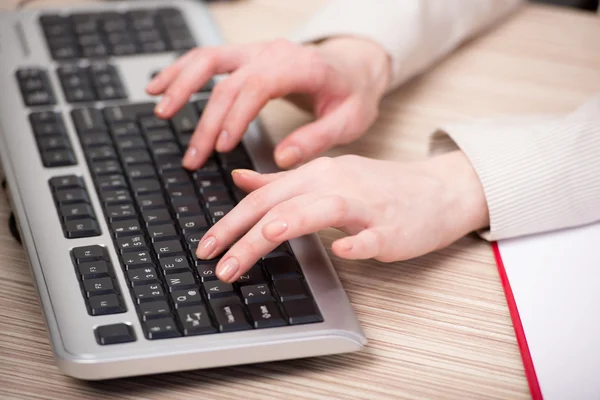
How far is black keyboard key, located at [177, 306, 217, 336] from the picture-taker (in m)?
0.50

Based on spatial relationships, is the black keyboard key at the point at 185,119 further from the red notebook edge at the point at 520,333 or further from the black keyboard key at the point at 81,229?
the red notebook edge at the point at 520,333

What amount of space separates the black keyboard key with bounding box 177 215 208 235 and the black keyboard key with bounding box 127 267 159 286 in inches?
2.1

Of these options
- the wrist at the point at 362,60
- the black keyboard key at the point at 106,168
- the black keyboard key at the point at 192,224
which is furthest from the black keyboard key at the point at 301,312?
the wrist at the point at 362,60

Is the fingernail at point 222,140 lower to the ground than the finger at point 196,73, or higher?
lower

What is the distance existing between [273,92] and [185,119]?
3.5 inches

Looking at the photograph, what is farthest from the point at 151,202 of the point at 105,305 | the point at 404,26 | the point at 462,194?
the point at 404,26

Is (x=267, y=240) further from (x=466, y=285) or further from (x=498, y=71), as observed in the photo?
(x=498, y=71)

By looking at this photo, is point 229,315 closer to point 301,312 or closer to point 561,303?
point 301,312

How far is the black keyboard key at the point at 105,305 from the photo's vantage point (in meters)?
0.51

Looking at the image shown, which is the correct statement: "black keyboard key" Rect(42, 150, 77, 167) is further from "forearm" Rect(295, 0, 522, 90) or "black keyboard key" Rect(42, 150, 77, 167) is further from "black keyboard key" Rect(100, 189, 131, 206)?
"forearm" Rect(295, 0, 522, 90)

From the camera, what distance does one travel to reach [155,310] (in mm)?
514

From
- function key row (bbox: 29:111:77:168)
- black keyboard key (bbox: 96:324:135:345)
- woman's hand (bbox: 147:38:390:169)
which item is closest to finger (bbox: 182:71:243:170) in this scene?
woman's hand (bbox: 147:38:390:169)

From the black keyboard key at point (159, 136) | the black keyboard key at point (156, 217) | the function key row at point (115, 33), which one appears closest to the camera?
the black keyboard key at point (156, 217)

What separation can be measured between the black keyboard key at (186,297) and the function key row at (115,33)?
37cm
